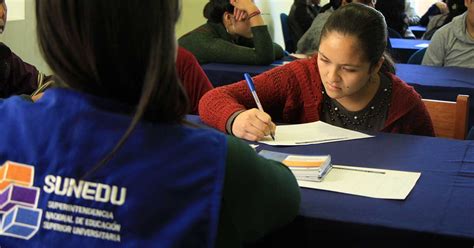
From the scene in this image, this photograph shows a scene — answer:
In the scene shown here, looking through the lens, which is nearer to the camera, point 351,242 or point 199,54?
point 351,242

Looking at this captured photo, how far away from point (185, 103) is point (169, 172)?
103 mm

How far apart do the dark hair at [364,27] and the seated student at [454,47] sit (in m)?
1.90

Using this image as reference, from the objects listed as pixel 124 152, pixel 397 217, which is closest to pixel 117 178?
pixel 124 152

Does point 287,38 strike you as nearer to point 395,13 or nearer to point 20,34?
point 395,13

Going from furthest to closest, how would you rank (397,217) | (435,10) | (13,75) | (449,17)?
1. (435,10)
2. (449,17)
3. (13,75)
4. (397,217)

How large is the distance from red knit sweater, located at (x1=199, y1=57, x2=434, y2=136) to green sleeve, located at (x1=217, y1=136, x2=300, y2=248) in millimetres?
722

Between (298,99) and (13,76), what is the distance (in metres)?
1.10

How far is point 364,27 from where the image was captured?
164cm

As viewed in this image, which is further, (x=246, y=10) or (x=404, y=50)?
(x=404, y=50)

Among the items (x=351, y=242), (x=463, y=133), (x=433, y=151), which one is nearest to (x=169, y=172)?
(x=351, y=242)

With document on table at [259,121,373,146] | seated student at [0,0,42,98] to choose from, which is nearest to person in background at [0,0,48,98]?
seated student at [0,0,42,98]

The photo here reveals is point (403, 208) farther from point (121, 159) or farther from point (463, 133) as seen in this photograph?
point (463, 133)

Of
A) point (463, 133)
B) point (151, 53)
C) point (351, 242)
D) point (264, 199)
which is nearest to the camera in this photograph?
point (151, 53)

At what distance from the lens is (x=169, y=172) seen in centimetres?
82
